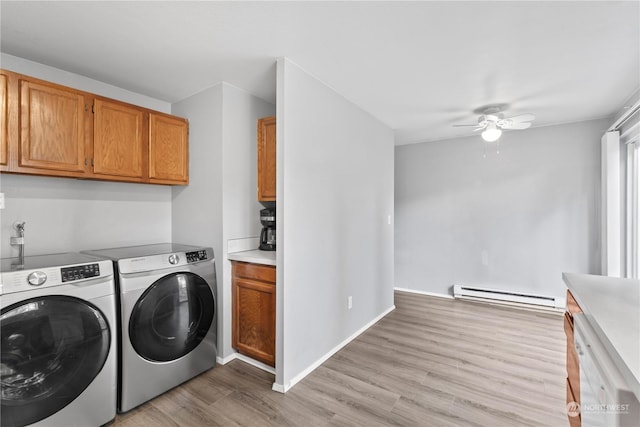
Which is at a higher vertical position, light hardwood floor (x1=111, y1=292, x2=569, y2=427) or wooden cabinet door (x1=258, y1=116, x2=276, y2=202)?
wooden cabinet door (x1=258, y1=116, x2=276, y2=202)

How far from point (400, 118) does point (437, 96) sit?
70 cm

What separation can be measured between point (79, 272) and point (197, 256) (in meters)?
0.77

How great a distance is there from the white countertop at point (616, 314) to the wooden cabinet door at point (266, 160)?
7.11 ft

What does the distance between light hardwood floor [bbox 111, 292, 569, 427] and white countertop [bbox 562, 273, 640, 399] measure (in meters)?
0.96

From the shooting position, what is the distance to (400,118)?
351cm

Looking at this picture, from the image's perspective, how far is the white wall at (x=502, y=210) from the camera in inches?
141

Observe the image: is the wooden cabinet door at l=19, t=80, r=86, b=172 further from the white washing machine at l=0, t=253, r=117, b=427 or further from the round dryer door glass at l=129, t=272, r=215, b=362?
the round dryer door glass at l=129, t=272, r=215, b=362

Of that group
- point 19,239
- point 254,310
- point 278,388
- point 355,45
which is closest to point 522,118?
point 355,45

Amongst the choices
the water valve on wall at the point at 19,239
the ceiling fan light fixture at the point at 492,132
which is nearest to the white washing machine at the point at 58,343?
the water valve on wall at the point at 19,239

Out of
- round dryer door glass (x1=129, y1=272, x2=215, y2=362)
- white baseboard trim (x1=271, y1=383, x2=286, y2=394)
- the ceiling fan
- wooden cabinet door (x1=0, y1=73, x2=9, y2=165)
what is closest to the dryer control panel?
round dryer door glass (x1=129, y1=272, x2=215, y2=362)

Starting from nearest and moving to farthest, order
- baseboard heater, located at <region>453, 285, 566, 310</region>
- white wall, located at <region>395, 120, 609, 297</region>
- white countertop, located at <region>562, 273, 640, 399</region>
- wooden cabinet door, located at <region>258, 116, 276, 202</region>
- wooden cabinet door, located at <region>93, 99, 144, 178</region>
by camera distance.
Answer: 1. white countertop, located at <region>562, 273, 640, 399</region>
2. wooden cabinet door, located at <region>93, 99, 144, 178</region>
3. wooden cabinet door, located at <region>258, 116, 276, 202</region>
4. white wall, located at <region>395, 120, 609, 297</region>
5. baseboard heater, located at <region>453, 285, 566, 310</region>

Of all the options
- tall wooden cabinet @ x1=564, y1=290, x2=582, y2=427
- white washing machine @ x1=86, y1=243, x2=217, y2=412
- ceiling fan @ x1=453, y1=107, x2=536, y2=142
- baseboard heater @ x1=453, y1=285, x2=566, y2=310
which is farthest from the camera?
baseboard heater @ x1=453, y1=285, x2=566, y2=310

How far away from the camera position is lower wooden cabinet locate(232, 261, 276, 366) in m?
2.32

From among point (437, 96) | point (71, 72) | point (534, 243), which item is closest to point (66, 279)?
point (71, 72)
